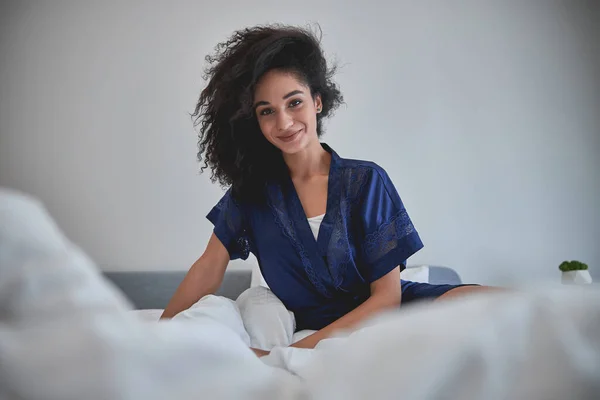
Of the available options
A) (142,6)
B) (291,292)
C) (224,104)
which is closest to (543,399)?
(291,292)

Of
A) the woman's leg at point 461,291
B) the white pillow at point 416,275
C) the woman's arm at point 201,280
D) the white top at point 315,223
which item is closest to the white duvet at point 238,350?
the woman's leg at point 461,291

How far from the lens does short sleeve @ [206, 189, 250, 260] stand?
1.62m

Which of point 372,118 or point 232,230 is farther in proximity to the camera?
point 372,118

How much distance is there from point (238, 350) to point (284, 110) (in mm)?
1129

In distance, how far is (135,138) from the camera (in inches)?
110

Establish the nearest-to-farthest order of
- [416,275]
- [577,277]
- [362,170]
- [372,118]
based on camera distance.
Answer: [362,170], [416,275], [577,277], [372,118]

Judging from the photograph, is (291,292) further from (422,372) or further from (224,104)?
(422,372)

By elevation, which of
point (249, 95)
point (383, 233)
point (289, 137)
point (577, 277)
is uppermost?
point (249, 95)

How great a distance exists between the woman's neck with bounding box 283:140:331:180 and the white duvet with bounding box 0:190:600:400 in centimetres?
118

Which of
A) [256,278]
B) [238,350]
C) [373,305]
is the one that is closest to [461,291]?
[373,305]

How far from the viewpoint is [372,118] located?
117 inches

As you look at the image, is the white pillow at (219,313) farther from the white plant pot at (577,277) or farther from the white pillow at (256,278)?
the white plant pot at (577,277)

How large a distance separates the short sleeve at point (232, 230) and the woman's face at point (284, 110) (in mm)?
245

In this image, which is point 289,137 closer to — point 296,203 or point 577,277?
point 296,203
